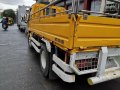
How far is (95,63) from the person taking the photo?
420 centimetres

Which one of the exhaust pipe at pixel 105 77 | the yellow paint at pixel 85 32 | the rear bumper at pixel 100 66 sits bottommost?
the exhaust pipe at pixel 105 77

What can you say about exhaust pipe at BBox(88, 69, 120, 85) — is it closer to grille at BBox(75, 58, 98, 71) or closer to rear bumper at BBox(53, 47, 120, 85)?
rear bumper at BBox(53, 47, 120, 85)

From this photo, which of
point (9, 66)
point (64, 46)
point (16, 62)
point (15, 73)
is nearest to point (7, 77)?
point (15, 73)

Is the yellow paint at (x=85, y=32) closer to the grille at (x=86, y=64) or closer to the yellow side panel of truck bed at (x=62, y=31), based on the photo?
the yellow side panel of truck bed at (x=62, y=31)

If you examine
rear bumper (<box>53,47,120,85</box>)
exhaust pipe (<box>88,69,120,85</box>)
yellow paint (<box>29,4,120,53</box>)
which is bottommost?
exhaust pipe (<box>88,69,120,85</box>)

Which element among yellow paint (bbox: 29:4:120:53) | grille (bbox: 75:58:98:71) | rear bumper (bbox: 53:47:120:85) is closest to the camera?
yellow paint (bbox: 29:4:120:53)

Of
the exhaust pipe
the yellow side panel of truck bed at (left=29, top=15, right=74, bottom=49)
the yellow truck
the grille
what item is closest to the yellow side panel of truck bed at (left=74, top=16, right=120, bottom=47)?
the yellow truck

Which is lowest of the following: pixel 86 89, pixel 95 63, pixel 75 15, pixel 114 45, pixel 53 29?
pixel 86 89

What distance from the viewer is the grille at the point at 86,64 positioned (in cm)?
396

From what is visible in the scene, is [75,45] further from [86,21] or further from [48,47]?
[48,47]

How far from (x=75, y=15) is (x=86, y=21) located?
0.98 feet

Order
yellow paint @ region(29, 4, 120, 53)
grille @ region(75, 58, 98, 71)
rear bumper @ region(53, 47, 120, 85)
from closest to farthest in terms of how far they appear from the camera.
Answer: yellow paint @ region(29, 4, 120, 53) < rear bumper @ region(53, 47, 120, 85) < grille @ region(75, 58, 98, 71)

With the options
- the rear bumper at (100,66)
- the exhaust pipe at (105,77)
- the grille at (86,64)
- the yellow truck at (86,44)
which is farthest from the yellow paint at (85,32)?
the exhaust pipe at (105,77)

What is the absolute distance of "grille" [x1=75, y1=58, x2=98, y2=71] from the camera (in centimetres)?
396
